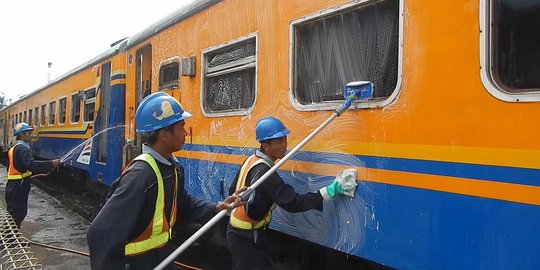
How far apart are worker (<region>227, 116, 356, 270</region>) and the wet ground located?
9.97ft

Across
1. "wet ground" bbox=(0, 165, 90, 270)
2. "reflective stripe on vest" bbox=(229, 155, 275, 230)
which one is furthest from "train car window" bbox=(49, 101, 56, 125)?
"reflective stripe on vest" bbox=(229, 155, 275, 230)

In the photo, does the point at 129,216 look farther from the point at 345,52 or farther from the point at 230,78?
the point at 230,78

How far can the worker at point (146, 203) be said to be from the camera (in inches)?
76.1

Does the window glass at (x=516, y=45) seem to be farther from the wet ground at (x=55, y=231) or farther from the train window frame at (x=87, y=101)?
the train window frame at (x=87, y=101)

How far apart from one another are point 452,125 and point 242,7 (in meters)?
2.17

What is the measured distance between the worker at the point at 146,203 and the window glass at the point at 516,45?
1453mm

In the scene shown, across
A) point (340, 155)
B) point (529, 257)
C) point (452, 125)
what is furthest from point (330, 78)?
point (529, 257)

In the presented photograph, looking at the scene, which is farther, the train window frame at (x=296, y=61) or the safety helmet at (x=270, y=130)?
A: the safety helmet at (x=270, y=130)

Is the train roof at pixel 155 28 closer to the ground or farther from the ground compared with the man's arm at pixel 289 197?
farther from the ground

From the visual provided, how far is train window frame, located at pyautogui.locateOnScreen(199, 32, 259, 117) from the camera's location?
11.7 ft

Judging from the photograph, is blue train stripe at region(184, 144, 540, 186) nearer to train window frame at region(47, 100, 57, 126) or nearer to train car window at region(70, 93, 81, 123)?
train car window at region(70, 93, 81, 123)

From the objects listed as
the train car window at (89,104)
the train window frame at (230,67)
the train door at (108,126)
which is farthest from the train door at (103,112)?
the train window frame at (230,67)

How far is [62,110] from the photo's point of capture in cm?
1070

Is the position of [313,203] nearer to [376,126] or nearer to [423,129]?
[376,126]
